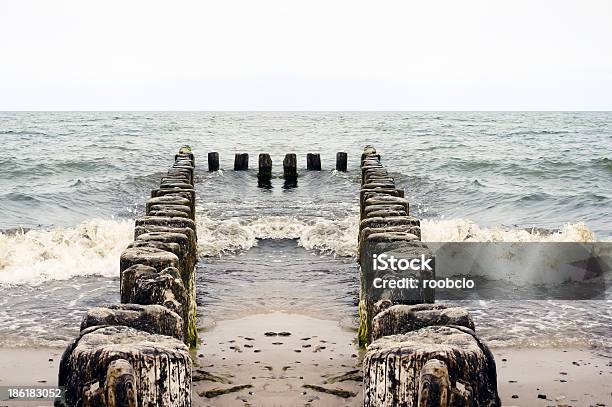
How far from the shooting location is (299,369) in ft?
21.3

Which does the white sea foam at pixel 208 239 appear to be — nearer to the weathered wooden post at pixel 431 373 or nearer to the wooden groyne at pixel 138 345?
the wooden groyne at pixel 138 345

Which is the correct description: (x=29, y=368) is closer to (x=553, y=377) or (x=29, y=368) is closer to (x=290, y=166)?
(x=553, y=377)

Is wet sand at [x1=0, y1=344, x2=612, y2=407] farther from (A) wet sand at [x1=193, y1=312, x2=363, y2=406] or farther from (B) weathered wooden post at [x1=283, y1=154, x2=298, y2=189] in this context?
(B) weathered wooden post at [x1=283, y1=154, x2=298, y2=189]

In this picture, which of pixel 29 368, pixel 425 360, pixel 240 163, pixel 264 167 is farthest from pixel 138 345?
pixel 240 163

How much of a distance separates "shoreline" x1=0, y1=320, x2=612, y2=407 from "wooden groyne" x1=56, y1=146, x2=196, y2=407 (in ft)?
2.48

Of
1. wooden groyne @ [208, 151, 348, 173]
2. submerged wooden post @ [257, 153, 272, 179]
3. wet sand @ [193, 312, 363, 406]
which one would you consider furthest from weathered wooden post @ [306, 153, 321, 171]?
wet sand @ [193, 312, 363, 406]

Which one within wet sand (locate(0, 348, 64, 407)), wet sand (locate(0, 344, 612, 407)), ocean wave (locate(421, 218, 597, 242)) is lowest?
ocean wave (locate(421, 218, 597, 242))

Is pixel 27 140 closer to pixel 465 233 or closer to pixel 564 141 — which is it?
pixel 564 141

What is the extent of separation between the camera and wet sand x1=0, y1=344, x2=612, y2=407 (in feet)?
19.9

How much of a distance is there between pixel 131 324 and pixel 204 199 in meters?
14.8

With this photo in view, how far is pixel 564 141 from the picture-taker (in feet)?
140

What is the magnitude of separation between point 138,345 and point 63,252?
8.86 m

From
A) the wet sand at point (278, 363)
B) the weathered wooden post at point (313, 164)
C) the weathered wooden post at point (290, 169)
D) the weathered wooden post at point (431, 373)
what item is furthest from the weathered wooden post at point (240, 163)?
the weathered wooden post at point (431, 373)

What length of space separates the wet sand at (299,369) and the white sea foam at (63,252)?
3562mm
